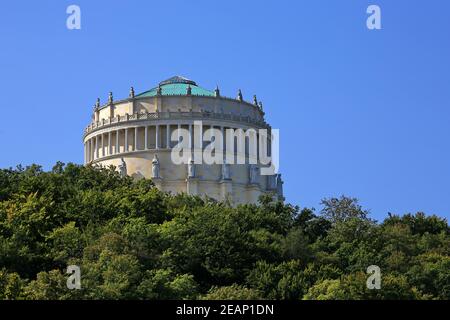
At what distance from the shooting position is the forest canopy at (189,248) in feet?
175

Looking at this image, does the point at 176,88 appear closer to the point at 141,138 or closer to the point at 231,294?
the point at 141,138

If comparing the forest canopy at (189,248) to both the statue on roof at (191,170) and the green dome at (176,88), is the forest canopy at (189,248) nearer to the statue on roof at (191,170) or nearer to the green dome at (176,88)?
the statue on roof at (191,170)

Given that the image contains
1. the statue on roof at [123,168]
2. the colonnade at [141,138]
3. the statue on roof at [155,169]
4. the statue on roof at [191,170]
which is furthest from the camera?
the colonnade at [141,138]

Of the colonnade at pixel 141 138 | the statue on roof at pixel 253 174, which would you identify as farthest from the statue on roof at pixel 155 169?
the statue on roof at pixel 253 174

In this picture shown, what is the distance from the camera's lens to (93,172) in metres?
82.9

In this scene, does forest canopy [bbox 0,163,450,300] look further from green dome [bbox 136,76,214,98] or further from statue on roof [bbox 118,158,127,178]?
green dome [bbox 136,76,214,98]

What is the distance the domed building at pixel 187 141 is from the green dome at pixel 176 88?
0.32 ft

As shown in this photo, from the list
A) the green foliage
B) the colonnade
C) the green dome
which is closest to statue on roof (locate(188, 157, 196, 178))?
the colonnade

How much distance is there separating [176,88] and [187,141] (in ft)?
19.8

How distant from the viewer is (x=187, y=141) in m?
104

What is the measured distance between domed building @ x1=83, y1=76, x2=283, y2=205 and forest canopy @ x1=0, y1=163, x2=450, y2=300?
22398 millimetres
